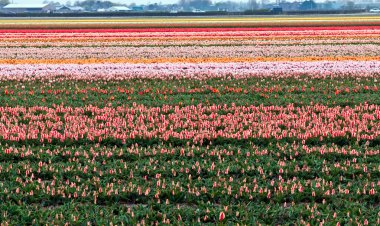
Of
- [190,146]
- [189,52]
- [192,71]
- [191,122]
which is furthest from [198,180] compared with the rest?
[189,52]

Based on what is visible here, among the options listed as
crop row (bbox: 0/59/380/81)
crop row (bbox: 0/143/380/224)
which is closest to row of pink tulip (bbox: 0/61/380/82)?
crop row (bbox: 0/59/380/81)

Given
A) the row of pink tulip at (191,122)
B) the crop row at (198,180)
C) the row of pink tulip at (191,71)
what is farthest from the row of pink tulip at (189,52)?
the crop row at (198,180)

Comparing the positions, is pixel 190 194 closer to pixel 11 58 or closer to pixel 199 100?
pixel 199 100

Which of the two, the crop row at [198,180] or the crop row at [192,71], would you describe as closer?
the crop row at [198,180]

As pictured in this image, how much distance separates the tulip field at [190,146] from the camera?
756 centimetres

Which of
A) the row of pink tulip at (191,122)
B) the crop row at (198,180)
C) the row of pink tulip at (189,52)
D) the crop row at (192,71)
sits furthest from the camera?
the row of pink tulip at (189,52)

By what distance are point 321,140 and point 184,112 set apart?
4077 millimetres

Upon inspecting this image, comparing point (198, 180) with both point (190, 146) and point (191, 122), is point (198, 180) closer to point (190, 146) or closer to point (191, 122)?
point (190, 146)

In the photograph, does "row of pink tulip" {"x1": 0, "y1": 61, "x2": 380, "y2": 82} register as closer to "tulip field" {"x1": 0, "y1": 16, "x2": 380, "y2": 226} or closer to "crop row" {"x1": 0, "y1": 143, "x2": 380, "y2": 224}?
"tulip field" {"x1": 0, "y1": 16, "x2": 380, "y2": 226}

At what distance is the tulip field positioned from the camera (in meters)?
7.56

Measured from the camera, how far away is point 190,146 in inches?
423

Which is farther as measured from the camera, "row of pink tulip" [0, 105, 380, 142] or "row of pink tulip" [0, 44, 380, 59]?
"row of pink tulip" [0, 44, 380, 59]

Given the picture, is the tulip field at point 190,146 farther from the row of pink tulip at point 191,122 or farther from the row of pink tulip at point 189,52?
the row of pink tulip at point 189,52

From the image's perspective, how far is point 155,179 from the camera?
874 cm
